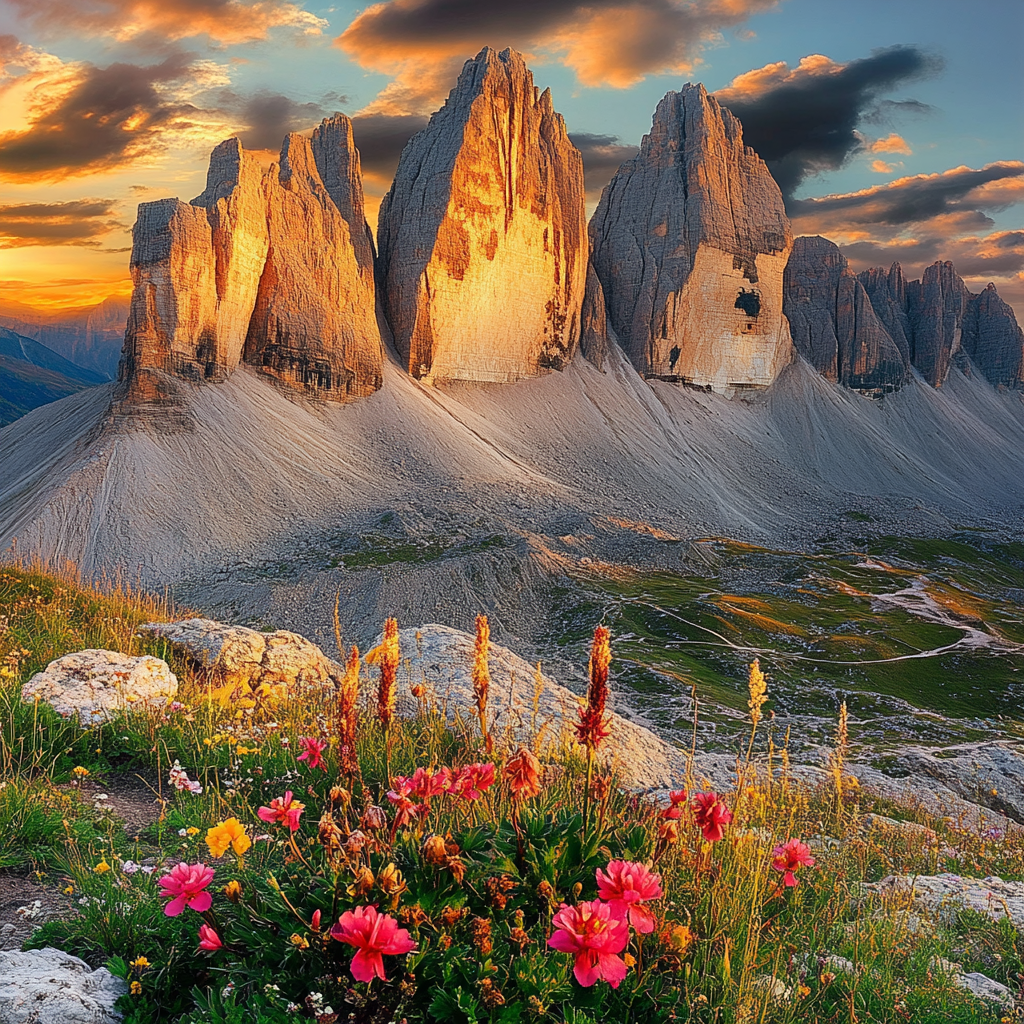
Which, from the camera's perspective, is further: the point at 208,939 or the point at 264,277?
the point at 264,277

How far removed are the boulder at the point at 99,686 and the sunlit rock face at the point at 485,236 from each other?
6836 cm

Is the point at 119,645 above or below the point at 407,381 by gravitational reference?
below

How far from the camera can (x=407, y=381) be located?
7231cm

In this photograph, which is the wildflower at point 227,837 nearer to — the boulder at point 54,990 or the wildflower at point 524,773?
the boulder at point 54,990

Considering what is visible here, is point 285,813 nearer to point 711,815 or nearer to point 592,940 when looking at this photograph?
point 592,940

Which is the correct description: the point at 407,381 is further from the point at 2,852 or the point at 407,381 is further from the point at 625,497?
the point at 2,852

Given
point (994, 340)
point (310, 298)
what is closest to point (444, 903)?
point (310, 298)

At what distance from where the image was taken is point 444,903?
3.18 meters

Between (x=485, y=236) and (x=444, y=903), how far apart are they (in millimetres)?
81514

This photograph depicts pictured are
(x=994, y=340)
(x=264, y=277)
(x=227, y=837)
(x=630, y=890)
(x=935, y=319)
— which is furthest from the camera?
(x=994, y=340)

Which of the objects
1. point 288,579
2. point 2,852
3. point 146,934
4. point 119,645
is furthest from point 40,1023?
point 288,579

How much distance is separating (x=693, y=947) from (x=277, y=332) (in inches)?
2514

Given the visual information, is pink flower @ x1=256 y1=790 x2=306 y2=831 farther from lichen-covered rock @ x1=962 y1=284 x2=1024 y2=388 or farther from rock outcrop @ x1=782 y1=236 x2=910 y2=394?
lichen-covered rock @ x1=962 y1=284 x2=1024 y2=388

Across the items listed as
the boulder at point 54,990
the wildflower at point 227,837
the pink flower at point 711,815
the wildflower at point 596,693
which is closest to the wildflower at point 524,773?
the wildflower at point 596,693
